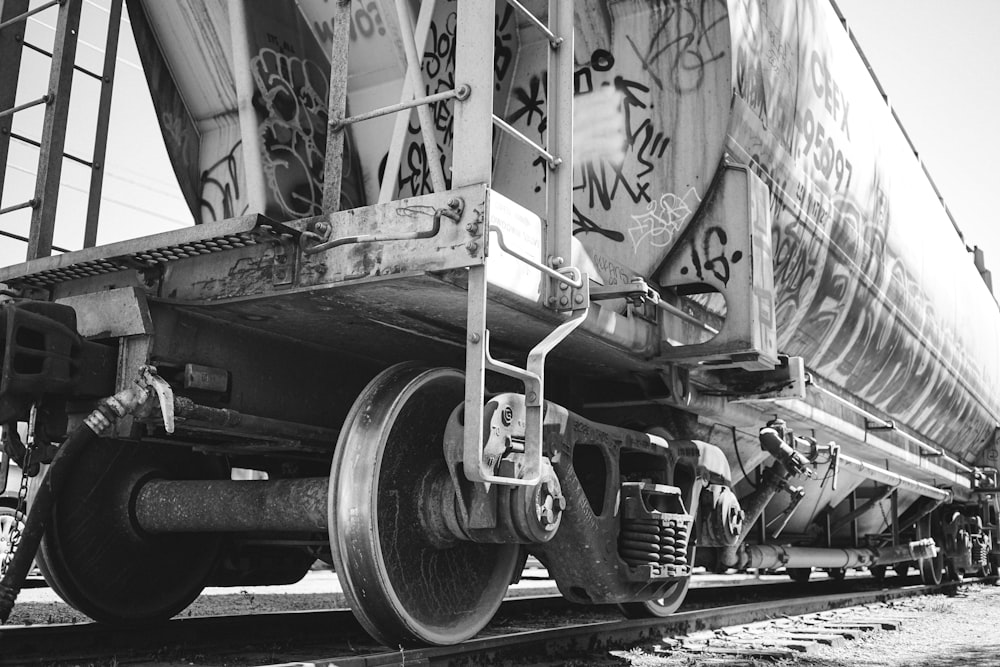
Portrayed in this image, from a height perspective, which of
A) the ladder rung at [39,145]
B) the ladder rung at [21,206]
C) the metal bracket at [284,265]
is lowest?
the metal bracket at [284,265]

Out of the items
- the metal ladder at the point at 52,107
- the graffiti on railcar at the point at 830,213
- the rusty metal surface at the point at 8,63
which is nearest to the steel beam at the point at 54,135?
the metal ladder at the point at 52,107

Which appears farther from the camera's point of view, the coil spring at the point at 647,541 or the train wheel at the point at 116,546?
the train wheel at the point at 116,546

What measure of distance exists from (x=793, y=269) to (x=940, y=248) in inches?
192

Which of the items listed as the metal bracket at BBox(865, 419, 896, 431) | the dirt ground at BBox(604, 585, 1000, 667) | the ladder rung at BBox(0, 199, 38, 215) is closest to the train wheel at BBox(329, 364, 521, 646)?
the dirt ground at BBox(604, 585, 1000, 667)

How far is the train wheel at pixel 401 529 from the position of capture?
11.1 ft

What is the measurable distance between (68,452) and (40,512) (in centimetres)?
27

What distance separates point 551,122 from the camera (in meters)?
3.56

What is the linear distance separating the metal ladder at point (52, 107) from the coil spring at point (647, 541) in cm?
289

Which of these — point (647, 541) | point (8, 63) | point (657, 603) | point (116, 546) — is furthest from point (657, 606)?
→ point (8, 63)

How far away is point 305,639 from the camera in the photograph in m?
4.80

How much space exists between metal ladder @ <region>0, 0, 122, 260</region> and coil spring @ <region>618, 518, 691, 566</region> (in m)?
2.89

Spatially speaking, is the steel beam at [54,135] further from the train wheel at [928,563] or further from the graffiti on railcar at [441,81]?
the train wheel at [928,563]

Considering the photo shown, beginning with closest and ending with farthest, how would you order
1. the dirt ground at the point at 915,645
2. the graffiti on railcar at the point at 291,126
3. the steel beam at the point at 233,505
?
the steel beam at the point at 233,505, the graffiti on railcar at the point at 291,126, the dirt ground at the point at 915,645

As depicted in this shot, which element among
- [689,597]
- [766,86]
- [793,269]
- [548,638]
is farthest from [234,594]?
[766,86]
